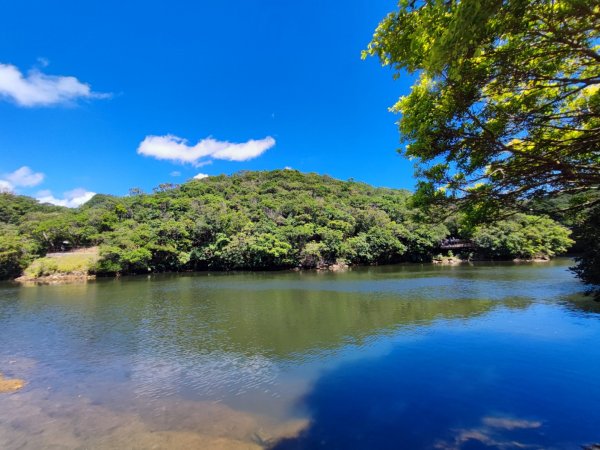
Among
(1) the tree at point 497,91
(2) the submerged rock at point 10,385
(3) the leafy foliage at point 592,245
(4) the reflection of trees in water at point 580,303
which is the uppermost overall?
(1) the tree at point 497,91

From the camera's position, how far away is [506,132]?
484 centimetres

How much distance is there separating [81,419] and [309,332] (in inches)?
293

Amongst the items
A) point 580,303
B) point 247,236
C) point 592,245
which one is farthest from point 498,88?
point 247,236

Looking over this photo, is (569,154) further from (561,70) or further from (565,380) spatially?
(565,380)

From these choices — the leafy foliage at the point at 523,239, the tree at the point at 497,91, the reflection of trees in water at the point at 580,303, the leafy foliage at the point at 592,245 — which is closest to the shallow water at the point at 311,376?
the reflection of trees in water at the point at 580,303

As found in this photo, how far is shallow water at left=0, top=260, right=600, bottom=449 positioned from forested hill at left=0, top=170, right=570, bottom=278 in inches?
925

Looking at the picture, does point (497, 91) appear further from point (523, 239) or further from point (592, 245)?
point (523, 239)

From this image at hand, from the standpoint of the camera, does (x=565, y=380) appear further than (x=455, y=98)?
Yes

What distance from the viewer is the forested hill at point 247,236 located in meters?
39.5

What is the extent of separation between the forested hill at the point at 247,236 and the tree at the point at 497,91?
114ft

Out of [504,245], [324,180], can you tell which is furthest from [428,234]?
[324,180]

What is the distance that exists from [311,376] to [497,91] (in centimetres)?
735

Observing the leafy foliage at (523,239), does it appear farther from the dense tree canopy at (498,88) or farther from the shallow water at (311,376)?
the dense tree canopy at (498,88)

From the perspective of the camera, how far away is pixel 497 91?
4371 mm
